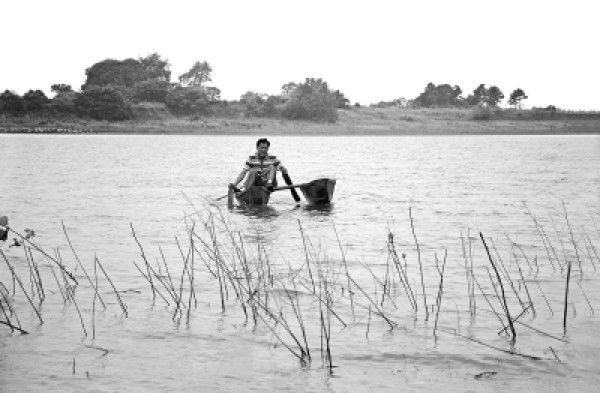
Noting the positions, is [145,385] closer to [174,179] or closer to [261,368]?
[261,368]

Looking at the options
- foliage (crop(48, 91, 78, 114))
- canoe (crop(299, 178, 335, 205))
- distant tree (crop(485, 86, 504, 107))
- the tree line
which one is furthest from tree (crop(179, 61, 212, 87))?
canoe (crop(299, 178, 335, 205))

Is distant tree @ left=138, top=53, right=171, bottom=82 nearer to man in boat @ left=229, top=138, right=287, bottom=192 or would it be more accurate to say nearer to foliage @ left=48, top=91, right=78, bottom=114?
foliage @ left=48, top=91, right=78, bottom=114

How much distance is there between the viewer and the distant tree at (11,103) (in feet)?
338

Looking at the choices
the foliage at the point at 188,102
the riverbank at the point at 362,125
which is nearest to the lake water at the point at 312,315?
the riverbank at the point at 362,125

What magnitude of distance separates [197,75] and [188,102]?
18.8 metres

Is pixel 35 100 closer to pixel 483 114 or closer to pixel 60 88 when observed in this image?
pixel 60 88

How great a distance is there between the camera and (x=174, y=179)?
34.4 meters

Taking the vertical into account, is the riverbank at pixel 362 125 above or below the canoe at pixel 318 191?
above

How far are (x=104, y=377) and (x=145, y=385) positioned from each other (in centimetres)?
37

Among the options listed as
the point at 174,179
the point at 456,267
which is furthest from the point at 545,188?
the point at 456,267

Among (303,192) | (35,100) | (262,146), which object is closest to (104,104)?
(35,100)

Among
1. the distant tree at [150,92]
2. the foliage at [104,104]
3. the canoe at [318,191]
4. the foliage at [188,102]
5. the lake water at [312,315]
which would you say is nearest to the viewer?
the lake water at [312,315]

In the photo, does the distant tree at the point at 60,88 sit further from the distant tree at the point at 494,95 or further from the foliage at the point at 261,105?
the distant tree at the point at 494,95

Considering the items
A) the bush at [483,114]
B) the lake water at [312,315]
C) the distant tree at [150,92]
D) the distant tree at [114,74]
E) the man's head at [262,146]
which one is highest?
the distant tree at [114,74]
